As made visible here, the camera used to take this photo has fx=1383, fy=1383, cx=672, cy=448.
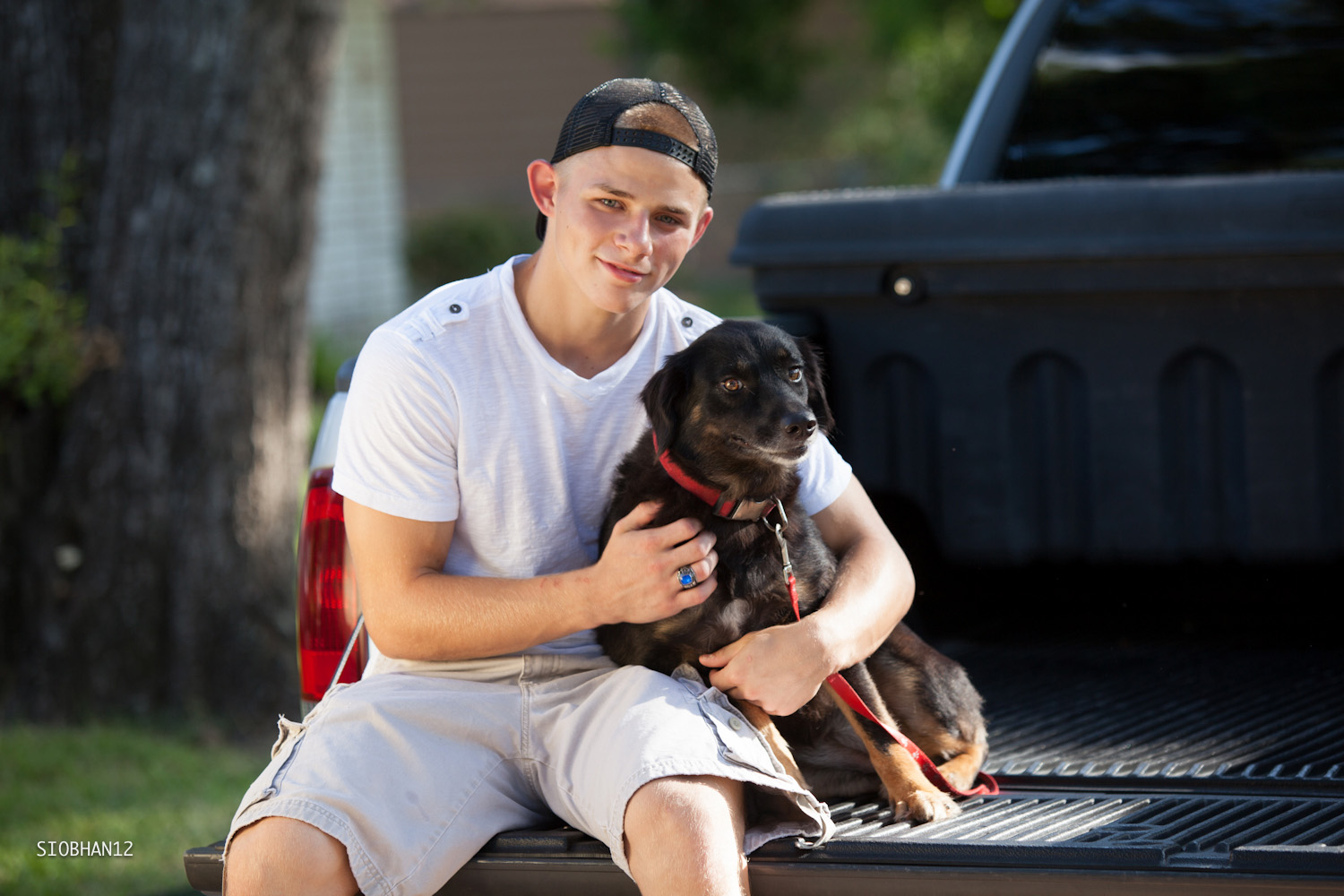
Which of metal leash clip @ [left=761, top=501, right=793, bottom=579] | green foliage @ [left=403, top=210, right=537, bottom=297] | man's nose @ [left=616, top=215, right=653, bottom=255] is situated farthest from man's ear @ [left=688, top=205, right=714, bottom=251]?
green foliage @ [left=403, top=210, right=537, bottom=297]

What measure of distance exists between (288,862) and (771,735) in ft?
2.72

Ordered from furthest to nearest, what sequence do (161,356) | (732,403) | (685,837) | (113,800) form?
(161,356) < (113,800) < (732,403) < (685,837)

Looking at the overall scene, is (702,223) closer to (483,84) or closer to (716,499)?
(716,499)

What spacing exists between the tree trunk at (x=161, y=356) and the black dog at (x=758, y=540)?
9.90 feet

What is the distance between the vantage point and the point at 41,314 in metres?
4.95

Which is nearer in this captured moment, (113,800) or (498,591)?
(498,591)

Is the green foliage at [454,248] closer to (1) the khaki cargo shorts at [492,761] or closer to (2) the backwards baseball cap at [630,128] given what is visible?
(2) the backwards baseball cap at [630,128]

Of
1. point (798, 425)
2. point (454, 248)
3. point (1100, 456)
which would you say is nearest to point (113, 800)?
point (798, 425)

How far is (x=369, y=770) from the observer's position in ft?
7.31

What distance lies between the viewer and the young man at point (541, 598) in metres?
2.15

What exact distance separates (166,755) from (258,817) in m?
3.07

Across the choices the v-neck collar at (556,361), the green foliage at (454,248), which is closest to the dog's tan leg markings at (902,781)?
the v-neck collar at (556,361)

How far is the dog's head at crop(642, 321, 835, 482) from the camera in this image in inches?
97.3

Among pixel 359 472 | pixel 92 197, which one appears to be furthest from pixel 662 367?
pixel 92 197
